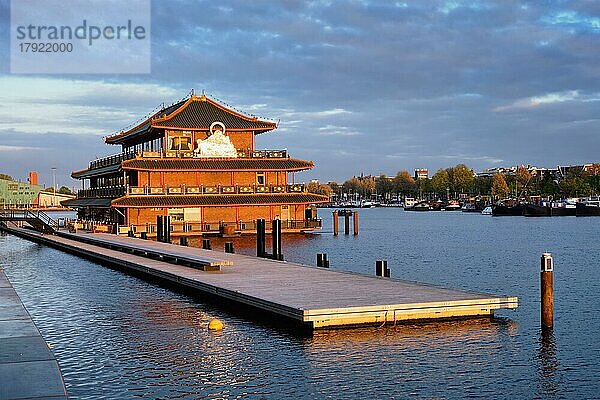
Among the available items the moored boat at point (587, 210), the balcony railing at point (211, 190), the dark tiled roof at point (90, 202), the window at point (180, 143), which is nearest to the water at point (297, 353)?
the balcony railing at point (211, 190)

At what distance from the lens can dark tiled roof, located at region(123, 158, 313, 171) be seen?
70688mm

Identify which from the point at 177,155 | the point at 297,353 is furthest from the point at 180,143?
the point at 297,353

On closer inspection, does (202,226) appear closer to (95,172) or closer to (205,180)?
(205,180)

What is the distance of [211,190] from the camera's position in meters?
73.4

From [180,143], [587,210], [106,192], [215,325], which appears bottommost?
[215,325]

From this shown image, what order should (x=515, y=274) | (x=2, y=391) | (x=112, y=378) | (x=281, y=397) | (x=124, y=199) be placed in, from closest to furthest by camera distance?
(x=2, y=391) < (x=281, y=397) < (x=112, y=378) < (x=515, y=274) < (x=124, y=199)

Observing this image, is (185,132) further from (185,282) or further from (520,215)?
(520,215)

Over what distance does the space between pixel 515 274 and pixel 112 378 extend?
25921 mm

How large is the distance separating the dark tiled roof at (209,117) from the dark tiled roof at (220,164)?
428 centimetres

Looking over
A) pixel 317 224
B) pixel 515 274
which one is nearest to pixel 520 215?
pixel 317 224

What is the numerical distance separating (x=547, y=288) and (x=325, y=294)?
6354 mm

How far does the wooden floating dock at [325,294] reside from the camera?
20344 mm

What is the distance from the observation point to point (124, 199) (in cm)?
6988

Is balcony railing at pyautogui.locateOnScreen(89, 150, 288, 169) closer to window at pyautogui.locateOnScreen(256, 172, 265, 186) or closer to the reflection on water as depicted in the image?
window at pyautogui.locateOnScreen(256, 172, 265, 186)
